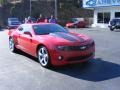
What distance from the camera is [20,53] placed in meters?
11.6

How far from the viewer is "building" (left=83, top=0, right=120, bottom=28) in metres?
33.0

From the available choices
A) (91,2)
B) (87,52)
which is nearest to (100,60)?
(87,52)

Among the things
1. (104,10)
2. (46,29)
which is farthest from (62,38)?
(104,10)

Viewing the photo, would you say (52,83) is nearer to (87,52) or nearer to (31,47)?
(87,52)

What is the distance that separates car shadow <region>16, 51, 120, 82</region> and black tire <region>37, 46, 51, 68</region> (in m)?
0.24

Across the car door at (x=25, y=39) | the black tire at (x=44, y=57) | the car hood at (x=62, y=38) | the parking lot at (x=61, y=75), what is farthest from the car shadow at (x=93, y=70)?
the car door at (x=25, y=39)

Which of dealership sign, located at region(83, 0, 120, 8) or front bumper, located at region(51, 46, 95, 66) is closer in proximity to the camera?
front bumper, located at region(51, 46, 95, 66)

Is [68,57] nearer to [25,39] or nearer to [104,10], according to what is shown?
[25,39]

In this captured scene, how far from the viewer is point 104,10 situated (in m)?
35.2

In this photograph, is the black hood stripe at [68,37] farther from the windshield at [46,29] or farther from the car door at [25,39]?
the car door at [25,39]

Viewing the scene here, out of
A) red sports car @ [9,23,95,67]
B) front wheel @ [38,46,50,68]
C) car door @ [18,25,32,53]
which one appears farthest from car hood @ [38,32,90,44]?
car door @ [18,25,32,53]

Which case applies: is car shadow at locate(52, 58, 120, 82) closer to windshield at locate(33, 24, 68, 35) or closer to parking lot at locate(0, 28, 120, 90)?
parking lot at locate(0, 28, 120, 90)

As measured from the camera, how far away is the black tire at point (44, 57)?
28.3 feet

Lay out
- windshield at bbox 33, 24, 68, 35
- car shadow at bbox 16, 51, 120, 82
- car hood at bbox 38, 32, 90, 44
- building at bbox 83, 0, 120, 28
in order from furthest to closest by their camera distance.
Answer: building at bbox 83, 0, 120, 28 → windshield at bbox 33, 24, 68, 35 → car hood at bbox 38, 32, 90, 44 → car shadow at bbox 16, 51, 120, 82
